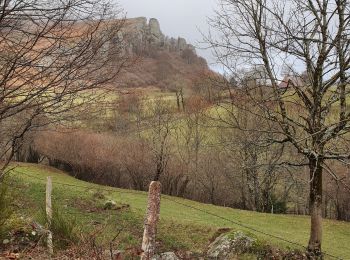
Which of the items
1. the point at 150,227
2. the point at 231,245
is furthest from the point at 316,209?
the point at 150,227

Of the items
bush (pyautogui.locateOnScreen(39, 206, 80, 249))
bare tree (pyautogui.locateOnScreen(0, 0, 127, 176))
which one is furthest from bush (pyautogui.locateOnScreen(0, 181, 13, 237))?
bare tree (pyautogui.locateOnScreen(0, 0, 127, 176))

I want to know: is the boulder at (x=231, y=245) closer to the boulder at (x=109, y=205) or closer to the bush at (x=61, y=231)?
the bush at (x=61, y=231)

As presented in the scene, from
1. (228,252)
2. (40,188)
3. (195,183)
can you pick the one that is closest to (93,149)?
(195,183)

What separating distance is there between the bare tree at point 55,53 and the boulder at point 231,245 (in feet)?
21.6

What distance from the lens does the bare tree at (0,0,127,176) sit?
4754mm

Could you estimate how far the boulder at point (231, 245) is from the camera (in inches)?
428

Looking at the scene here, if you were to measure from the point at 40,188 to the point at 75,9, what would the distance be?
15.2 metres

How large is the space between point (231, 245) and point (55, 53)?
779 cm

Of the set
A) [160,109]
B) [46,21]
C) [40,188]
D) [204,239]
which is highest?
[160,109]

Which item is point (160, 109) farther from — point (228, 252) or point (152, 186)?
point (152, 186)

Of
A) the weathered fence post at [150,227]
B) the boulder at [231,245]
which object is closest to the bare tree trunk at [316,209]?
the boulder at [231,245]

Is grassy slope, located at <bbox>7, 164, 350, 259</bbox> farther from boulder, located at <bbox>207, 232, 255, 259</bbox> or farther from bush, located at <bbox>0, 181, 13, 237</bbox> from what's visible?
bush, located at <bbox>0, 181, 13, 237</bbox>

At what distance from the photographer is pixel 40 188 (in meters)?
18.8

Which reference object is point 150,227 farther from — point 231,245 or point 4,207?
point 231,245
